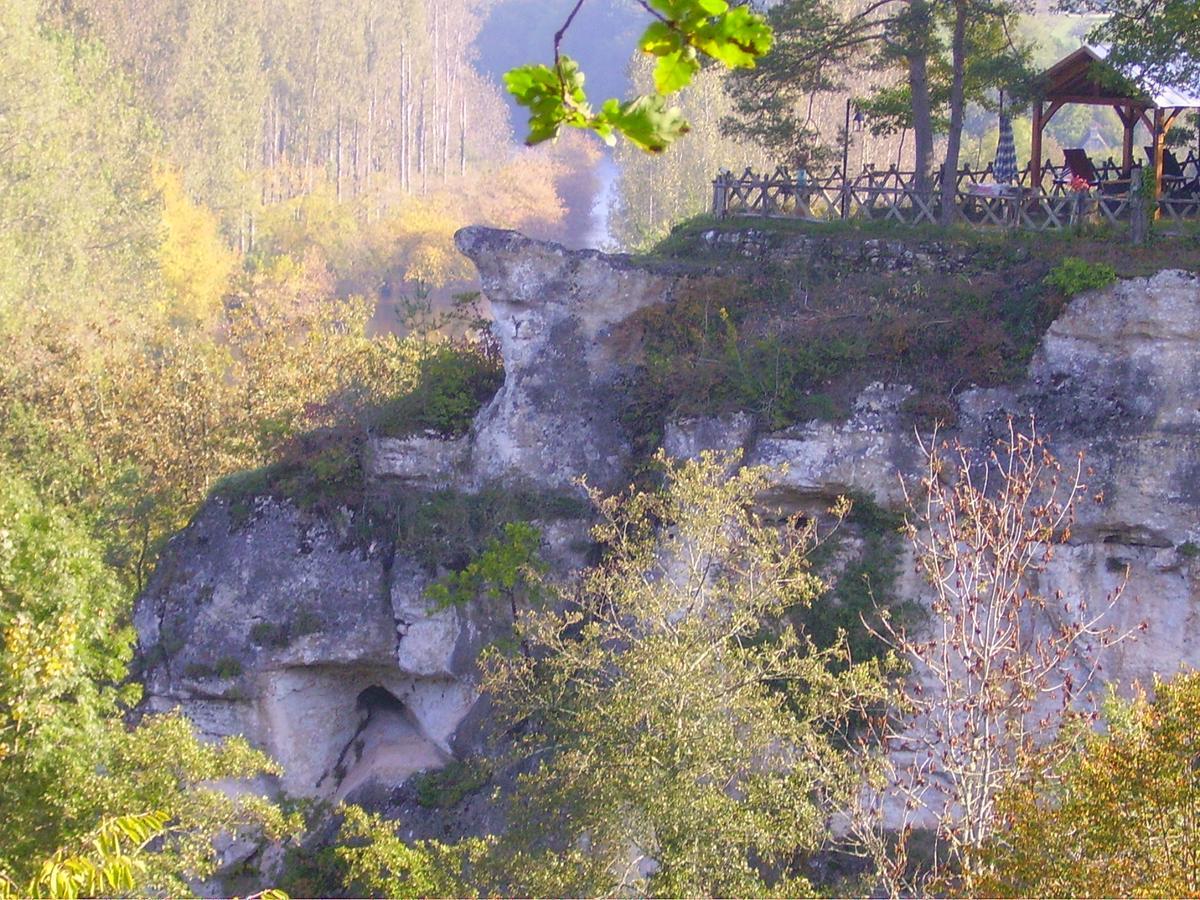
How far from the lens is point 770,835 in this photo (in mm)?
9828

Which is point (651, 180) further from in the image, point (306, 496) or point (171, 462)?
point (306, 496)

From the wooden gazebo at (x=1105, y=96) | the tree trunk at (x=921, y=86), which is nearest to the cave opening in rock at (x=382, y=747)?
the tree trunk at (x=921, y=86)

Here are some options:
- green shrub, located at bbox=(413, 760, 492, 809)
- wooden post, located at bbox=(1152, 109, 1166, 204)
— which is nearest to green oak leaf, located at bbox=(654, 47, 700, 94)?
green shrub, located at bbox=(413, 760, 492, 809)

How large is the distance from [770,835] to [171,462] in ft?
52.8

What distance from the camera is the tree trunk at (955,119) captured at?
18.6m

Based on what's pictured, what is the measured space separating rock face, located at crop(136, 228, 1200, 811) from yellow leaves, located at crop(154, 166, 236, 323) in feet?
78.8

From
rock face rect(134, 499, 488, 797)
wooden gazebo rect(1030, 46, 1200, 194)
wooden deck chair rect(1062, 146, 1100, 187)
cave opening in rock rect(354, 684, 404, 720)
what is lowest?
cave opening in rock rect(354, 684, 404, 720)

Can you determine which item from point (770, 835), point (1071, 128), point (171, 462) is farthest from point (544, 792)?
point (1071, 128)

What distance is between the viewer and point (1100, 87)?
19.9 metres

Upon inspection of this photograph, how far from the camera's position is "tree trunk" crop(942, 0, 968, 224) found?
61.0ft

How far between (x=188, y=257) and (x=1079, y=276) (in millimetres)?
33292

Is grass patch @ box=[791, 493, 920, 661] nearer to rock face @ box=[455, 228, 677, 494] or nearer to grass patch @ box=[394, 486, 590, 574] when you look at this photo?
grass patch @ box=[394, 486, 590, 574]

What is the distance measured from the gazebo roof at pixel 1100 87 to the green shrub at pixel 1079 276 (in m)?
3.24

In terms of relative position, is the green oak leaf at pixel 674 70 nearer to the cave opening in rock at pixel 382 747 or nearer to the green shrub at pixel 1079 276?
the green shrub at pixel 1079 276
